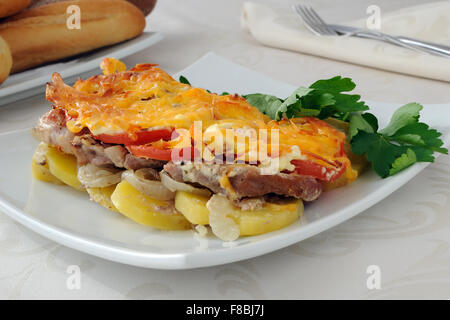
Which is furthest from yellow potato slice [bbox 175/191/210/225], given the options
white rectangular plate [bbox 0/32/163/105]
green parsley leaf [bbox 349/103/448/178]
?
white rectangular plate [bbox 0/32/163/105]

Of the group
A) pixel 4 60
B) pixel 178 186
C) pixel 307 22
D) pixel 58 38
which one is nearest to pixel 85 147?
pixel 178 186

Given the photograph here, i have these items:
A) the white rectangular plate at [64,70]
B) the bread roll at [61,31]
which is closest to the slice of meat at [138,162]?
the white rectangular plate at [64,70]

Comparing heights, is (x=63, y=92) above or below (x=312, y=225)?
above

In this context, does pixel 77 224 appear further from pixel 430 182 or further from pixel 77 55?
pixel 77 55

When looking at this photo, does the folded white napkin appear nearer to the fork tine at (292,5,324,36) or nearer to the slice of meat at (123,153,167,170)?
the fork tine at (292,5,324,36)

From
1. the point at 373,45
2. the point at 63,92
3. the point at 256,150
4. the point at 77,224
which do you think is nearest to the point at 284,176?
the point at 256,150
